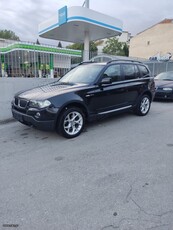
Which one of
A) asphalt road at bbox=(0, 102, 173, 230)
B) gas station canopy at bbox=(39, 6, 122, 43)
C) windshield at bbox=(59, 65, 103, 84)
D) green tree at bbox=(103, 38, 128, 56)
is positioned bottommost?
asphalt road at bbox=(0, 102, 173, 230)

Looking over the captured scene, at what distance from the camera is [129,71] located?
6.22 m

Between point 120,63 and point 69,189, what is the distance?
13.8 ft

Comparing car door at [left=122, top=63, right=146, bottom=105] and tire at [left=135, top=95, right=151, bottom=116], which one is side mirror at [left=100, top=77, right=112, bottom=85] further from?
tire at [left=135, top=95, right=151, bottom=116]

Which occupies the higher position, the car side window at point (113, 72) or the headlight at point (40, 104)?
the car side window at point (113, 72)

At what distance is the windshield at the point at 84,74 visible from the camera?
5356 mm

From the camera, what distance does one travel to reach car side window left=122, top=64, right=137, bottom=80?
6.03 m

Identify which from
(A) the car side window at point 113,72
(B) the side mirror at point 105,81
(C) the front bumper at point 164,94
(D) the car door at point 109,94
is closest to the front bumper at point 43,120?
(D) the car door at point 109,94

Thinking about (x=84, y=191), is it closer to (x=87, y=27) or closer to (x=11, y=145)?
(x=11, y=145)

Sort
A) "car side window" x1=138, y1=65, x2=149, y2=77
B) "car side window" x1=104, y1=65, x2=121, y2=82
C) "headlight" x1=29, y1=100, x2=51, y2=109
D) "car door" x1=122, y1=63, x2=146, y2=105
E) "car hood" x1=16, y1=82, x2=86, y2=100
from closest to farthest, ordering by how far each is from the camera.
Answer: "headlight" x1=29, y1=100, x2=51, y2=109 < "car hood" x1=16, y1=82, x2=86, y2=100 < "car side window" x1=104, y1=65, x2=121, y2=82 < "car door" x1=122, y1=63, x2=146, y2=105 < "car side window" x1=138, y1=65, x2=149, y2=77

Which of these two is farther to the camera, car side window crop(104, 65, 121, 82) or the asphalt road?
car side window crop(104, 65, 121, 82)

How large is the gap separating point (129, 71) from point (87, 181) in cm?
419

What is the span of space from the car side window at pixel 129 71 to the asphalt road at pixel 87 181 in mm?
1918

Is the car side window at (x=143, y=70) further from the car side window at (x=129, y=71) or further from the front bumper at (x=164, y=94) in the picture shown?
the front bumper at (x=164, y=94)

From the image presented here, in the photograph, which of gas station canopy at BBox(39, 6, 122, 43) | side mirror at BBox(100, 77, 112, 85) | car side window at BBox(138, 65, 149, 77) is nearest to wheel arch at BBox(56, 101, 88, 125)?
side mirror at BBox(100, 77, 112, 85)
